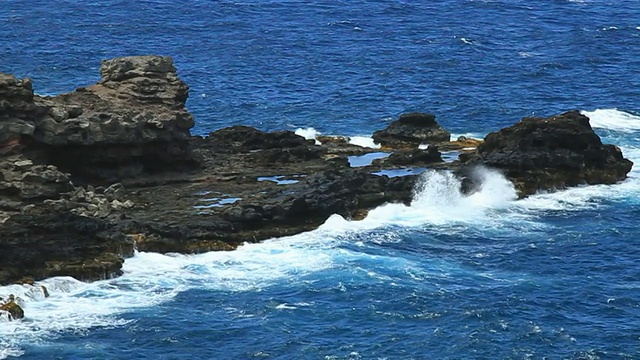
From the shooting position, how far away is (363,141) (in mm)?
93875

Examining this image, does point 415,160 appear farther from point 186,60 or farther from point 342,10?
point 342,10

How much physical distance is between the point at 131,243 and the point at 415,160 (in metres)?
23.5

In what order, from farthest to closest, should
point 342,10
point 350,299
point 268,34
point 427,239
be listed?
point 342,10, point 268,34, point 427,239, point 350,299

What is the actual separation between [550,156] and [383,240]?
1556cm

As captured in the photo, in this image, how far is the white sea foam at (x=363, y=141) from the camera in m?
91.9

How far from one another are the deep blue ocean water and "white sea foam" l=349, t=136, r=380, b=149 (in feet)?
11.3

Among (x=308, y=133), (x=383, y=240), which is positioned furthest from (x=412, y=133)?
(x=383, y=240)

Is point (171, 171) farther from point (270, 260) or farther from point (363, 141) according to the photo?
point (363, 141)

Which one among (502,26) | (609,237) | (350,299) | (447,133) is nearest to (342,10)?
(502,26)

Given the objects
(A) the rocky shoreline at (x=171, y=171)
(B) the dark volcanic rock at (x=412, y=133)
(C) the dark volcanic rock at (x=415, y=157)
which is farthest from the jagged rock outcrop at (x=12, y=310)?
(B) the dark volcanic rock at (x=412, y=133)

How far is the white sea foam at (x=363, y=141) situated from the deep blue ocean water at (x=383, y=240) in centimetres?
346

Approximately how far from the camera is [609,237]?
7356 centimetres

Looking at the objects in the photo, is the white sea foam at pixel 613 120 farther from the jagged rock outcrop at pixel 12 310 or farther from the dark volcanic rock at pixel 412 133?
the jagged rock outcrop at pixel 12 310

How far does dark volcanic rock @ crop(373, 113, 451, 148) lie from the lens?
9150cm
